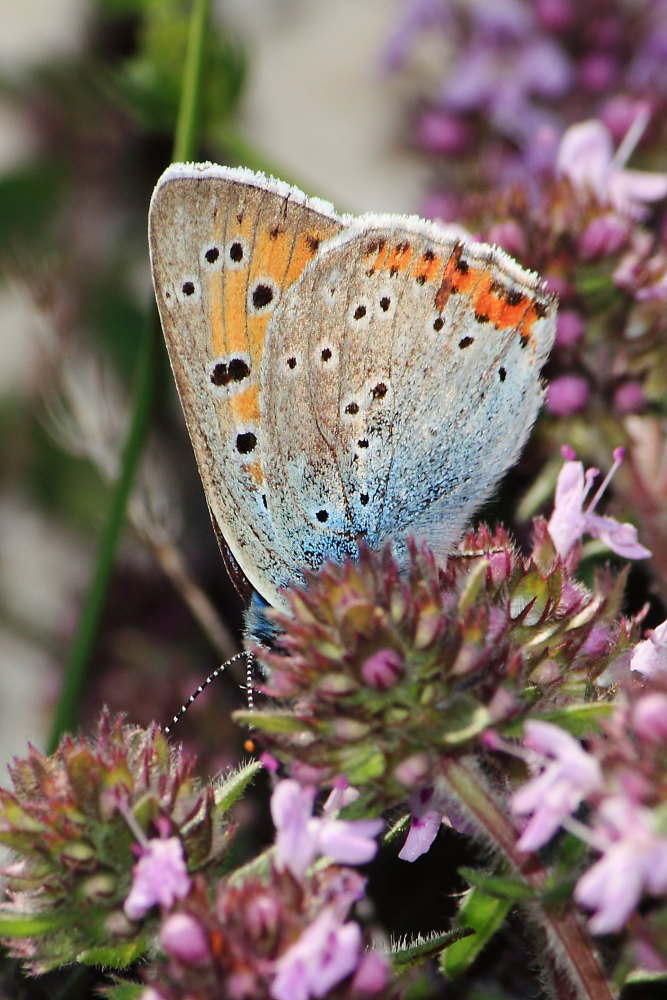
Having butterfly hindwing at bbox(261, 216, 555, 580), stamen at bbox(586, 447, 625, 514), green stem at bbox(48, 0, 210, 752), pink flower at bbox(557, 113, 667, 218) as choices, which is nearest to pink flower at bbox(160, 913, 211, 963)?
butterfly hindwing at bbox(261, 216, 555, 580)

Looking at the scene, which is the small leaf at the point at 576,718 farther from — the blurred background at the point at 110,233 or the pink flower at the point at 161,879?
the blurred background at the point at 110,233

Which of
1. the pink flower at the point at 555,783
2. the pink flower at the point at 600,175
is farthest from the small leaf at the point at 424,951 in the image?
the pink flower at the point at 600,175

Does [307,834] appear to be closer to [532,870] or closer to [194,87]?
[532,870]

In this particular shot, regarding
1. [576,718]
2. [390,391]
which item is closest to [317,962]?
[576,718]

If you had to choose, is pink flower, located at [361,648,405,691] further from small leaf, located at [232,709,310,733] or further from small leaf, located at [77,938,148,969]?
small leaf, located at [77,938,148,969]

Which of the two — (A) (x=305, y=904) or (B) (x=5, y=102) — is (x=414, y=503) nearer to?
(A) (x=305, y=904)

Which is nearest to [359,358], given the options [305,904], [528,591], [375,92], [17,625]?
[528,591]
